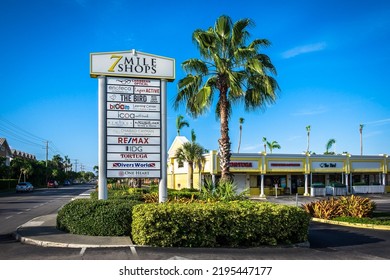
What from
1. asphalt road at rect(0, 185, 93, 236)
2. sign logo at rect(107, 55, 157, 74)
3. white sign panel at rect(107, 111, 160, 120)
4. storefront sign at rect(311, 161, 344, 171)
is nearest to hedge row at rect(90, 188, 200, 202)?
white sign panel at rect(107, 111, 160, 120)

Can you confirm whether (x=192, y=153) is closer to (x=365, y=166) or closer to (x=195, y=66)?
(x=365, y=166)

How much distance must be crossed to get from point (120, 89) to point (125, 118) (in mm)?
1009

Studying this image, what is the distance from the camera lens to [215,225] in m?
10.3

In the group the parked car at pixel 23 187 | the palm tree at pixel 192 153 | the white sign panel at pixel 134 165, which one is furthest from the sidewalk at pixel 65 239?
the parked car at pixel 23 187

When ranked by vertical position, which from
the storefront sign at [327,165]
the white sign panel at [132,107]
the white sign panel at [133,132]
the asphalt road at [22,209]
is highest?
the white sign panel at [132,107]

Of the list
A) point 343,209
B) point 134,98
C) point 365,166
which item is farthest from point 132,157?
point 365,166

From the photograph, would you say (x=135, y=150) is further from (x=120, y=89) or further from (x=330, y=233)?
(x=330, y=233)

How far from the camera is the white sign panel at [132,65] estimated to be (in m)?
13.2

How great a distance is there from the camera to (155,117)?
1368cm

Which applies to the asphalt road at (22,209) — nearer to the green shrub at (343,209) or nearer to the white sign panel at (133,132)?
the white sign panel at (133,132)

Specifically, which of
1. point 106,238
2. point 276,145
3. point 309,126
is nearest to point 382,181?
point 276,145

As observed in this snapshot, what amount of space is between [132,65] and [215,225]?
638 centimetres

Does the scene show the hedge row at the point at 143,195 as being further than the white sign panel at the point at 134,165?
Yes

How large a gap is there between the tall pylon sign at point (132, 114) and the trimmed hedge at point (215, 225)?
2.91 metres
